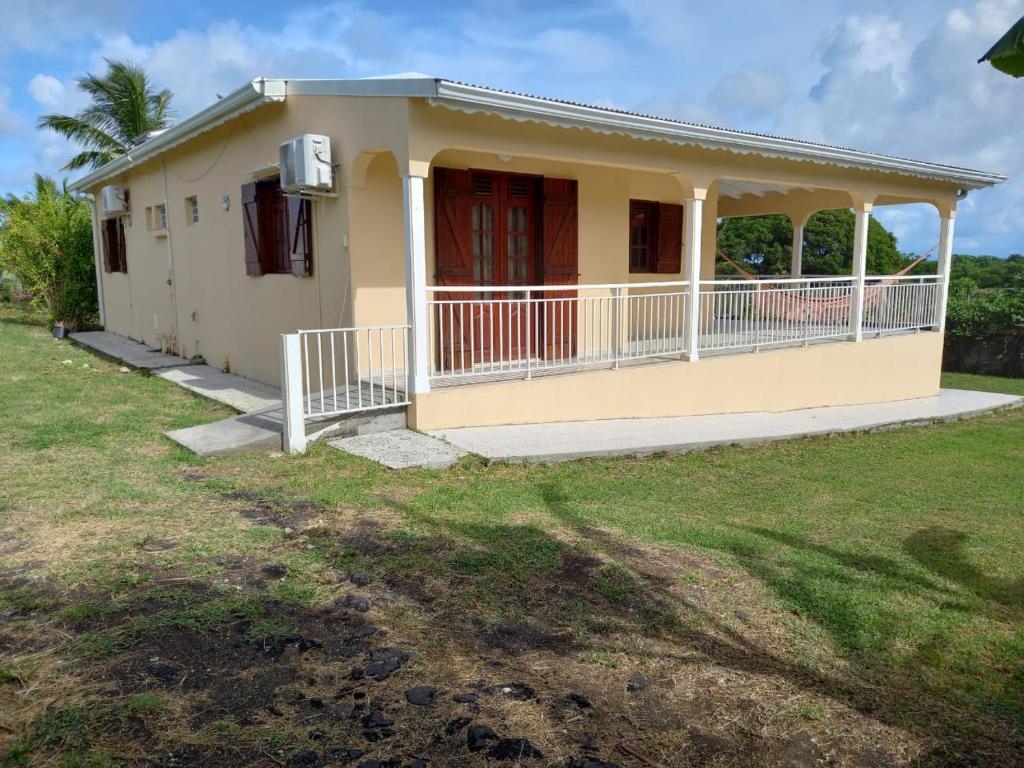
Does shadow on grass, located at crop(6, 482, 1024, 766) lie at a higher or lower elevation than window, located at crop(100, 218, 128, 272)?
lower

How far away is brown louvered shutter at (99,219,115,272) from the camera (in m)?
14.8

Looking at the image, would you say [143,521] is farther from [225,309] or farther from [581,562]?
[225,309]

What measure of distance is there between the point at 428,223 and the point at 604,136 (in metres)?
2.10

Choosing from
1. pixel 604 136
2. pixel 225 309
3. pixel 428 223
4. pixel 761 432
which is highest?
pixel 604 136

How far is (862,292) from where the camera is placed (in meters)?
10.9

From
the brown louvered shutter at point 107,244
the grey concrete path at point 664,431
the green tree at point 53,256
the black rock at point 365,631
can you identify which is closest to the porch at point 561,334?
the grey concrete path at point 664,431

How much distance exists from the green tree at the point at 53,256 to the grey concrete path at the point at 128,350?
1.17 metres

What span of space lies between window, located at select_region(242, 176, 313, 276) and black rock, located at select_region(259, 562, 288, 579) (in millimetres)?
4896

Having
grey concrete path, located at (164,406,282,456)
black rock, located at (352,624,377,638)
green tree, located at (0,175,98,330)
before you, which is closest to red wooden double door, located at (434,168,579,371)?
grey concrete path, located at (164,406,282,456)

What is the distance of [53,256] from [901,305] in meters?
17.0

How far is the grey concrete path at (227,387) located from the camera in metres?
8.02

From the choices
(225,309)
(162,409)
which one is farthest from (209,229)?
(162,409)

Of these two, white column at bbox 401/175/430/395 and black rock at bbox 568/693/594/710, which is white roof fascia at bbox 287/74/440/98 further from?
black rock at bbox 568/693/594/710

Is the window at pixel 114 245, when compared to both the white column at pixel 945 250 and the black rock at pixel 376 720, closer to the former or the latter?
the black rock at pixel 376 720
